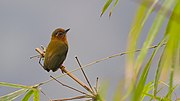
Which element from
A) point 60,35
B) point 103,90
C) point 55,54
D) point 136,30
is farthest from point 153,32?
point 60,35

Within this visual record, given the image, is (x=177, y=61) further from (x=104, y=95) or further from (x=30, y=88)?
(x=30, y=88)

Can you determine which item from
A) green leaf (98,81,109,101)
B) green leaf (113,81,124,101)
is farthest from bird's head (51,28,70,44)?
green leaf (113,81,124,101)

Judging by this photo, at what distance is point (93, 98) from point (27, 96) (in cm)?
23

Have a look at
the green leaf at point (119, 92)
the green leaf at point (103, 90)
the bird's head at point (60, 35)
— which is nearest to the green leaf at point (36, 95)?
the green leaf at point (103, 90)

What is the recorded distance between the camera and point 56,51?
1.97 meters

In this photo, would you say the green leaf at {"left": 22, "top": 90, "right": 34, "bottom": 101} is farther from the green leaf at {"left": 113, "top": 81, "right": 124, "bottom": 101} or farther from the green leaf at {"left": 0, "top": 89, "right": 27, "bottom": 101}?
the green leaf at {"left": 113, "top": 81, "right": 124, "bottom": 101}

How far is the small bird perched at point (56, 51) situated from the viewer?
1.80 m

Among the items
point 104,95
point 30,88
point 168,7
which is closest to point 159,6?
point 168,7

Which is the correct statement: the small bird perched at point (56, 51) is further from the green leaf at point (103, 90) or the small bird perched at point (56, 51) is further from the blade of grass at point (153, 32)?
the blade of grass at point (153, 32)

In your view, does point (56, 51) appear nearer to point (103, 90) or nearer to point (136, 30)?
point (103, 90)

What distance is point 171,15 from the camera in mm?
480

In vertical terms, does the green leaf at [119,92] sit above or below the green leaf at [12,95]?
below

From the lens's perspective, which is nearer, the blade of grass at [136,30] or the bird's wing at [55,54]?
the blade of grass at [136,30]

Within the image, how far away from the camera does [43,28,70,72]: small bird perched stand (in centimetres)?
180
